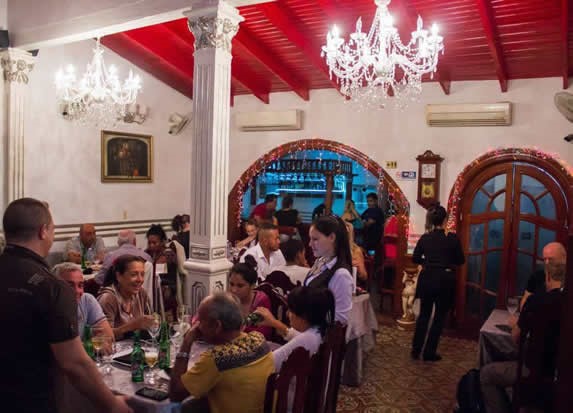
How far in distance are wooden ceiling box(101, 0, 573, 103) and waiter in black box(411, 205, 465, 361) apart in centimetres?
203

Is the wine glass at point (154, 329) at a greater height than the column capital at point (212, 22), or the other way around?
the column capital at point (212, 22)

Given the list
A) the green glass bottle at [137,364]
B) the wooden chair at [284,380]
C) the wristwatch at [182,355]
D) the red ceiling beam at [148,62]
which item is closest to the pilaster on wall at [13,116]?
the red ceiling beam at [148,62]

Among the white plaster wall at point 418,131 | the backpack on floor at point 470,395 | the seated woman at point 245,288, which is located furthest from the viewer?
the white plaster wall at point 418,131

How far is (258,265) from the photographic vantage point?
511cm

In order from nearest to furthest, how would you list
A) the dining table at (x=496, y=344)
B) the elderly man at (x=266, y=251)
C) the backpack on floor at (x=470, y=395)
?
the backpack on floor at (x=470, y=395), the dining table at (x=496, y=344), the elderly man at (x=266, y=251)

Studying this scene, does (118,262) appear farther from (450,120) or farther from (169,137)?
(169,137)

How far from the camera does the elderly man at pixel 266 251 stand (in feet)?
16.8

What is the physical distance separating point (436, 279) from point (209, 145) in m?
2.79

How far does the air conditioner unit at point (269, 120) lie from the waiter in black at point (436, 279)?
3301 millimetres

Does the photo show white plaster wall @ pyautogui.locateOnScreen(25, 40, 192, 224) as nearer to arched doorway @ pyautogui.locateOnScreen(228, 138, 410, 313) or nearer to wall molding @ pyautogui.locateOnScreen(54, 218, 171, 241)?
wall molding @ pyautogui.locateOnScreen(54, 218, 171, 241)

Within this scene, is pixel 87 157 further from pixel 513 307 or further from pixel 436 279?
pixel 513 307

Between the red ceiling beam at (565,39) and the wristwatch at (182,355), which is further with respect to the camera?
the red ceiling beam at (565,39)

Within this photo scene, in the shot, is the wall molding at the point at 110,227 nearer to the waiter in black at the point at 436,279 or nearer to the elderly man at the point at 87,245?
the elderly man at the point at 87,245

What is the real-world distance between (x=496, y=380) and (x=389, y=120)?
4.53 metres
